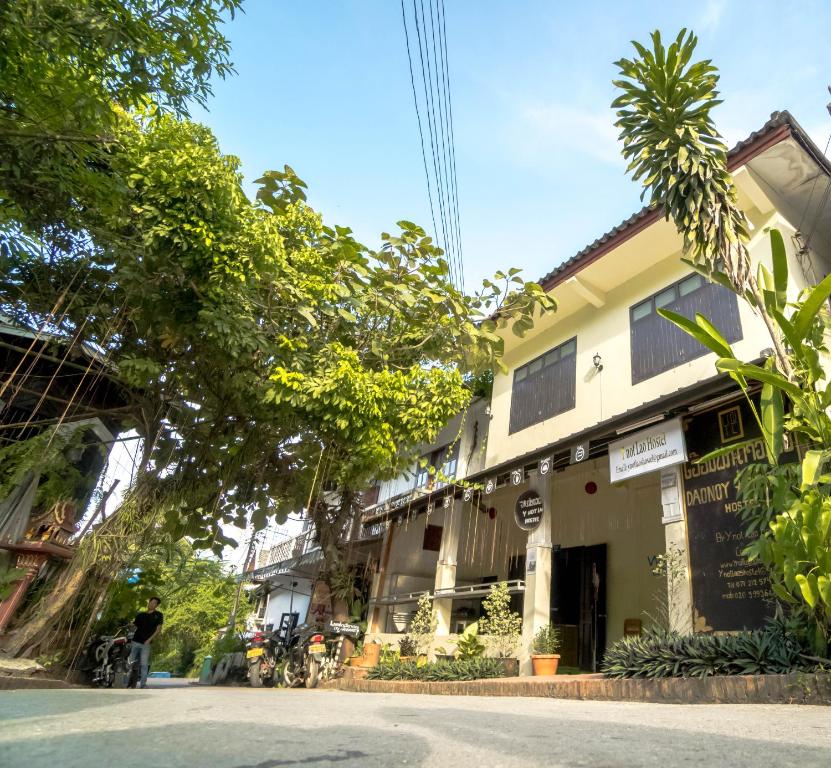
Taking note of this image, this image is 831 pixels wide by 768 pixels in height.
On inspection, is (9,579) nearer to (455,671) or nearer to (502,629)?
(455,671)

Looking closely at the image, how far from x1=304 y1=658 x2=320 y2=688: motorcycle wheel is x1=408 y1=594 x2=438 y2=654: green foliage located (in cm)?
191

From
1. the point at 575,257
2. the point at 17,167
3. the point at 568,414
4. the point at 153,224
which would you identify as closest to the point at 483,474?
the point at 568,414

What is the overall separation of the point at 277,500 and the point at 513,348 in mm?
6760

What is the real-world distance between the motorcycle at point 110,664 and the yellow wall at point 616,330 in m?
7.77

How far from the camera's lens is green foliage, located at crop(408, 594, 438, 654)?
10.3 metres

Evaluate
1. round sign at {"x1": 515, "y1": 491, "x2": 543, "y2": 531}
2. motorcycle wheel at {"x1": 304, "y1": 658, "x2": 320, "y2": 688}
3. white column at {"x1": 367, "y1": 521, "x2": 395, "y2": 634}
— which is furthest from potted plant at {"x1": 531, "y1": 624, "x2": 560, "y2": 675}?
white column at {"x1": 367, "y1": 521, "x2": 395, "y2": 634}

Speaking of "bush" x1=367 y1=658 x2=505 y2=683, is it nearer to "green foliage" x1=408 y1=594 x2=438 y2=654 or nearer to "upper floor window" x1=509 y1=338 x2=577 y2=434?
"green foliage" x1=408 y1=594 x2=438 y2=654

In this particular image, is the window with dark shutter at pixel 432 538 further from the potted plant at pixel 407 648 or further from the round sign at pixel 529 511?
the round sign at pixel 529 511

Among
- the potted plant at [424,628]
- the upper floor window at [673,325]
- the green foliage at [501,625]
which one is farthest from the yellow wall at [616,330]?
the potted plant at [424,628]

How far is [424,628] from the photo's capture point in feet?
34.9

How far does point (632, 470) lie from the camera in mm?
7750

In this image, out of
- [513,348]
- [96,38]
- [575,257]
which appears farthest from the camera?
[513,348]

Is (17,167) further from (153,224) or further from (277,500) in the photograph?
(277,500)

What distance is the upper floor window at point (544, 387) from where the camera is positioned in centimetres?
1070
